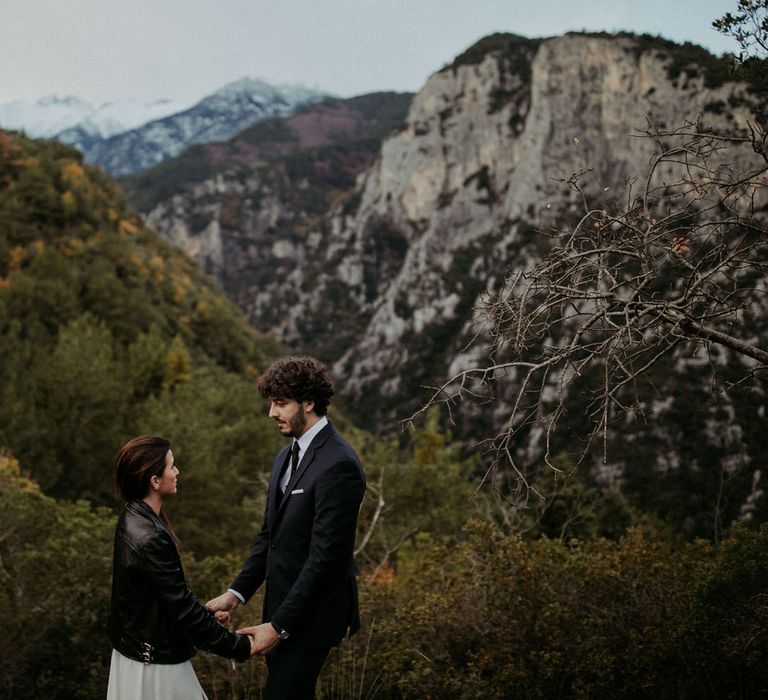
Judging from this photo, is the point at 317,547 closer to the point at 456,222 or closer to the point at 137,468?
the point at 137,468

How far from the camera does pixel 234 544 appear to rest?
699 inches

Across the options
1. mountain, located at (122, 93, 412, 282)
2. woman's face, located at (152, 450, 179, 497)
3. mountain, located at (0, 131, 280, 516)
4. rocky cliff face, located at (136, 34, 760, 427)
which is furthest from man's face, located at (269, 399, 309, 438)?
mountain, located at (122, 93, 412, 282)

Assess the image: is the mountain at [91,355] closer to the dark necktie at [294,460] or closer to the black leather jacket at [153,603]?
the dark necktie at [294,460]

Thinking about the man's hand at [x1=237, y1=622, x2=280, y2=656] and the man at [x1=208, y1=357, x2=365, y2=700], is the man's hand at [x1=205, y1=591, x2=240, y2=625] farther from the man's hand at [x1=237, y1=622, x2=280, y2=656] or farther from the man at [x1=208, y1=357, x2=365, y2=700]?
the man's hand at [x1=237, y1=622, x2=280, y2=656]

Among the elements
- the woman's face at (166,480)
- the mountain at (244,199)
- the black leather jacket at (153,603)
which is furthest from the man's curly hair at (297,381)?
the mountain at (244,199)

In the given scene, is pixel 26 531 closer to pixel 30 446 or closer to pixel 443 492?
pixel 30 446

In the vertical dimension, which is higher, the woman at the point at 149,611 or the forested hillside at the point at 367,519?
the woman at the point at 149,611

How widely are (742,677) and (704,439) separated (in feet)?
88.9

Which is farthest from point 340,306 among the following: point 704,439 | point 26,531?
point 26,531

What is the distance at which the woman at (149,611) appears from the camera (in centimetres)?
280

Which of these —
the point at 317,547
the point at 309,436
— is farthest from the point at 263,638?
the point at 309,436

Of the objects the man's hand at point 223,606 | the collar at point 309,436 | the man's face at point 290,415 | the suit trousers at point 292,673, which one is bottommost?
the suit trousers at point 292,673

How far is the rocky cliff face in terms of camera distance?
8088cm

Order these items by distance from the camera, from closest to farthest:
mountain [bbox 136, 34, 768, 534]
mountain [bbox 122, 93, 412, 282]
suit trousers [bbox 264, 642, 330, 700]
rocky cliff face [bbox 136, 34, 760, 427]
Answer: suit trousers [bbox 264, 642, 330, 700]
mountain [bbox 136, 34, 768, 534]
rocky cliff face [bbox 136, 34, 760, 427]
mountain [bbox 122, 93, 412, 282]
